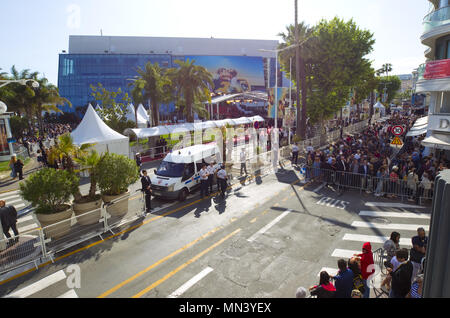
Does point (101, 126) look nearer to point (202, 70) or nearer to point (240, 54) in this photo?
point (202, 70)

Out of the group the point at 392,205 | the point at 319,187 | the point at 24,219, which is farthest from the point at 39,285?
the point at 392,205

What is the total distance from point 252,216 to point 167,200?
14.5 ft

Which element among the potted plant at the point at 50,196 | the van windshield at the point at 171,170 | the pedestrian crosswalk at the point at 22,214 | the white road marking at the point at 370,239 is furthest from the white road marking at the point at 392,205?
the pedestrian crosswalk at the point at 22,214

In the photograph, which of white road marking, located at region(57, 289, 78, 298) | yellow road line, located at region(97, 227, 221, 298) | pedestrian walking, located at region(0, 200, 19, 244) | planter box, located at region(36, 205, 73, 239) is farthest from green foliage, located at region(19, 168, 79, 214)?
yellow road line, located at region(97, 227, 221, 298)

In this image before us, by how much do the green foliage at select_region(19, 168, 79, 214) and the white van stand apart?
408 cm

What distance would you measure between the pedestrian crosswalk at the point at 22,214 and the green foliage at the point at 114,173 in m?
2.61

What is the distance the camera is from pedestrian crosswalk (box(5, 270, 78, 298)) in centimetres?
680

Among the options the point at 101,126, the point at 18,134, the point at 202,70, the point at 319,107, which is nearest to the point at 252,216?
the point at 101,126

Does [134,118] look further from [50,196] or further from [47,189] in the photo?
[47,189]

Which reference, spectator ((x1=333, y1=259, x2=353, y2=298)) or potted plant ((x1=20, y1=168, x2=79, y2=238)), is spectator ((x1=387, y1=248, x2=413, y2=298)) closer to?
spectator ((x1=333, y1=259, x2=353, y2=298))

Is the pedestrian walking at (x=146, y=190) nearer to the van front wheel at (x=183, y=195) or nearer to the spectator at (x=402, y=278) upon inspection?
the van front wheel at (x=183, y=195)

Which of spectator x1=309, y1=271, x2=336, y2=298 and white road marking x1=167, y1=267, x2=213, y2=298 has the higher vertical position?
spectator x1=309, y1=271, x2=336, y2=298

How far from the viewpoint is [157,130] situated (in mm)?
24562
